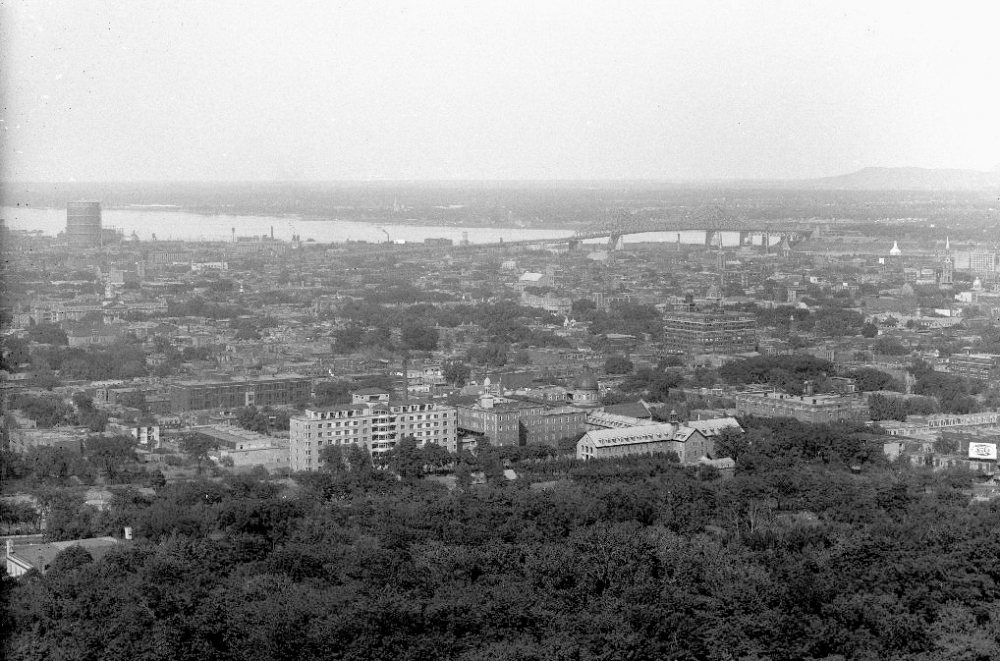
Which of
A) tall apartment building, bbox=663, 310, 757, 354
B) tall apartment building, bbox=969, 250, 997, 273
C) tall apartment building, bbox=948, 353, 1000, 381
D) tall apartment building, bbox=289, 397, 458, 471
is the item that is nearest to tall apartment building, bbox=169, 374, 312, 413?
tall apartment building, bbox=289, 397, 458, 471

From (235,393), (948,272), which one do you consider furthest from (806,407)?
(948,272)

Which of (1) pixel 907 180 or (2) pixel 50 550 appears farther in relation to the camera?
(1) pixel 907 180

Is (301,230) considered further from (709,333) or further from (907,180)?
(709,333)

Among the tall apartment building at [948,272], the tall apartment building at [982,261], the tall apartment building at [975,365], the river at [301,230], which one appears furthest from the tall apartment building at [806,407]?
the river at [301,230]

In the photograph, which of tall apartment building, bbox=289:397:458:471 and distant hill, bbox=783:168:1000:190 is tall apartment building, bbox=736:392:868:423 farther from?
distant hill, bbox=783:168:1000:190

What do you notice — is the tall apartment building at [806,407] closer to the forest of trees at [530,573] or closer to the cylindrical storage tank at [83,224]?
the forest of trees at [530,573]
